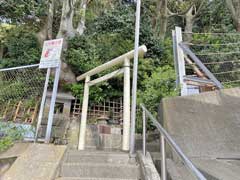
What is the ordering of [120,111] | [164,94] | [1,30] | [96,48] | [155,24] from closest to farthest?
[164,94] → [120,111] → [96,48] → [1,30] → [155,24]

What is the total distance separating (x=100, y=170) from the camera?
8.11ft

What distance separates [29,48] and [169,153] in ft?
19.1

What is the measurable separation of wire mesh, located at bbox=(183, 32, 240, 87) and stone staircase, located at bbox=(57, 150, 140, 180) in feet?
7.29

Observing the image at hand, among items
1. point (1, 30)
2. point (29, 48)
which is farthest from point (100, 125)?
point (1, 30)

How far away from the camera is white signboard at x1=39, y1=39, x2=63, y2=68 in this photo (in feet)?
11.1

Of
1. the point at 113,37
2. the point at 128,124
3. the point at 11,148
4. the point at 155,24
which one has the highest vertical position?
the point at 155,24

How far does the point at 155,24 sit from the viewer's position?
347 inches

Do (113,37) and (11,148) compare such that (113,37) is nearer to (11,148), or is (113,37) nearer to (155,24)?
(155,24)

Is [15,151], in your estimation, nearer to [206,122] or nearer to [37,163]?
[37,163]

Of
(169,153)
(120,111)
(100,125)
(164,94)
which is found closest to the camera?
(169,153)

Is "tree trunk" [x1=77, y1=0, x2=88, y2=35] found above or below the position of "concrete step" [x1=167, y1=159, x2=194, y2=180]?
above

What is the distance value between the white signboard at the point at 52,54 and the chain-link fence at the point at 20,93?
20.1 inches

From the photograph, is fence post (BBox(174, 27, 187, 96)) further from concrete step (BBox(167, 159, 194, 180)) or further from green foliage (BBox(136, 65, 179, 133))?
concrete step (BBox(167, 159, 194, 180))

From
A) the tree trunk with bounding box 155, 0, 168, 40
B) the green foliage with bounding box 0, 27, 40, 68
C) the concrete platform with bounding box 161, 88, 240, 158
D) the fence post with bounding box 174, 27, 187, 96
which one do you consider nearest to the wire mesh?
the fence post with bounding box 174, 27, 187, 96
